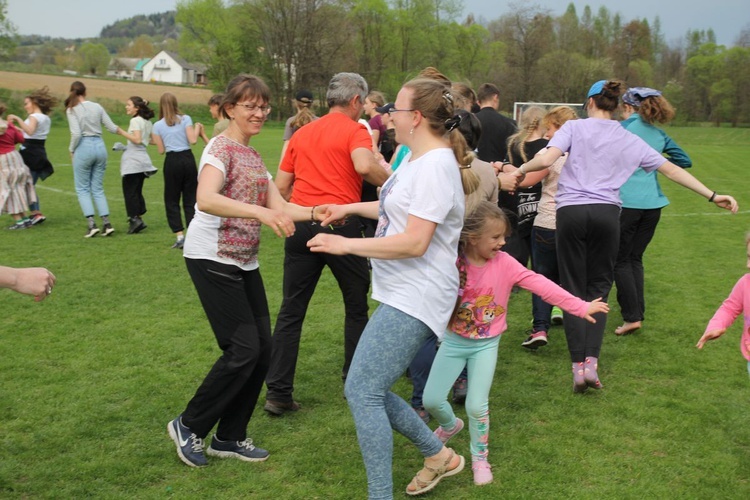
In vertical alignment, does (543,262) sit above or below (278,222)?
below

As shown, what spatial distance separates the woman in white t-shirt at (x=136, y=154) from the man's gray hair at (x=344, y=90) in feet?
21.0

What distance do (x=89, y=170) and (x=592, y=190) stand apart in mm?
8098

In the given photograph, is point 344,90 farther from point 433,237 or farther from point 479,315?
point 433,237

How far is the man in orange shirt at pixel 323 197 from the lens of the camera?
16.5 ft

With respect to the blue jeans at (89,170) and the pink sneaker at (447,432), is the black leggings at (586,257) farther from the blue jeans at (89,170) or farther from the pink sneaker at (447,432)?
the blue jeans at (89,170)

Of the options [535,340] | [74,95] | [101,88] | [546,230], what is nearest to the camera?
[535,340]

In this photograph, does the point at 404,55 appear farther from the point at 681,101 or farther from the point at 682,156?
the point at 682,156

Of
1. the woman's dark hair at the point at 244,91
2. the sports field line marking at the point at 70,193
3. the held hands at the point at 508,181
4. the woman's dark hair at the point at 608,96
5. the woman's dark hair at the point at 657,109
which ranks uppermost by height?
the woman's dark hair at the point at 244,91

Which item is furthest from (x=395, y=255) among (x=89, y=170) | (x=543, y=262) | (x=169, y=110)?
(x=89, y=170)

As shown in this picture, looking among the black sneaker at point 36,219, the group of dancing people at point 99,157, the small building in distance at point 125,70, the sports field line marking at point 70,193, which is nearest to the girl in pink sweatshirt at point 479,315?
the group of dancing people at point 99,157

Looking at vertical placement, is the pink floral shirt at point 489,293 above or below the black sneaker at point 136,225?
above

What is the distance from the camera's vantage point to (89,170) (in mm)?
10938

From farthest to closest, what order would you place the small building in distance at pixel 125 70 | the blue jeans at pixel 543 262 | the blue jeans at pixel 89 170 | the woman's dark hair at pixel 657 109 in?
the small building in distance at pixel 125 70, the blue jeans at pixel 89 170, the blue jeans at pixel 543 262, the woman's dark hair at pixel 657 109

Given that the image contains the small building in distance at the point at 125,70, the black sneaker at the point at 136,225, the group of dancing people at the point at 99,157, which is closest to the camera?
the group of dancing people at the point at 99,157
